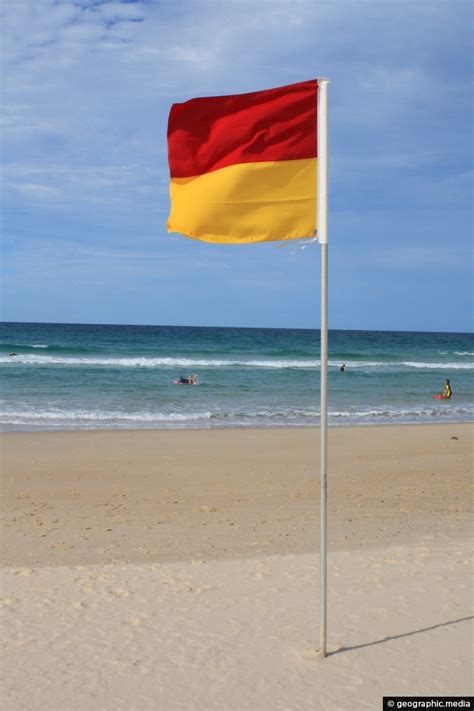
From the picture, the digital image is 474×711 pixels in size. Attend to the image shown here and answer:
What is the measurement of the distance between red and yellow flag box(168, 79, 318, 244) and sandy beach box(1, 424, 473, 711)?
271 centimetres

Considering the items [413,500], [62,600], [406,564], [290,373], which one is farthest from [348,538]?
[290,373]

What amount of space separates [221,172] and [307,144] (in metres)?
0.62

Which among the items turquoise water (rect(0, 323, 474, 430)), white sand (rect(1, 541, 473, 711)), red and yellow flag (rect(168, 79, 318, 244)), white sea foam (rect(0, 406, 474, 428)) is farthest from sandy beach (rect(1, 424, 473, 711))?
turquoise water (rect(0, 323, 474, 430))

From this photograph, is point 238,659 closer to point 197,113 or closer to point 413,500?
point 197,113

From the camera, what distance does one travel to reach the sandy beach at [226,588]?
4090mm

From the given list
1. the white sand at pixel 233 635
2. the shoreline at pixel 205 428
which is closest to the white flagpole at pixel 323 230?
the white sand at pixel 233 635

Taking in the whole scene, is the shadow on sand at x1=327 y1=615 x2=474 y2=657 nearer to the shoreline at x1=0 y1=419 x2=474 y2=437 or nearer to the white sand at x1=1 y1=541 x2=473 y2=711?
the white sand at x1=1 y1=541 x2=473 y2=711

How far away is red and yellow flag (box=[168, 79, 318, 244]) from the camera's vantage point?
459 centimetres

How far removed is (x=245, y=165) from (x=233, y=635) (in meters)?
3.17

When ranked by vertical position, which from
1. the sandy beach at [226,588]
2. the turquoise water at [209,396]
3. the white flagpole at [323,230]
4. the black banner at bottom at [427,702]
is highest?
the white flagpole at [323,230]

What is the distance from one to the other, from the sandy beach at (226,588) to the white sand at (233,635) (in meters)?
0.01

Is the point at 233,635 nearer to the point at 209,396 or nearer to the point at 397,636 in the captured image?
the point at 397,636

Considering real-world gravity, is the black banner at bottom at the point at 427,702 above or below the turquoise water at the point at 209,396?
above

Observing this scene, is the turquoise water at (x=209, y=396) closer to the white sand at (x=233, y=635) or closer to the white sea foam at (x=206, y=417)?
the white sea foam at (x=206, y=417)
